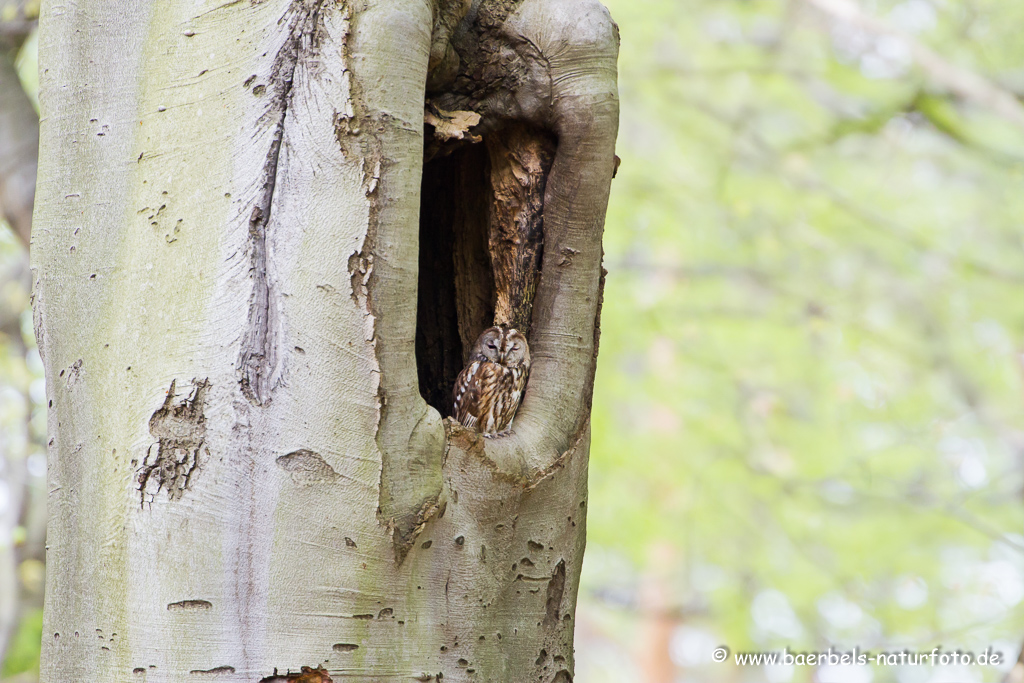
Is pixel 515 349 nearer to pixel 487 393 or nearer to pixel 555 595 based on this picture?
pixel 487 393

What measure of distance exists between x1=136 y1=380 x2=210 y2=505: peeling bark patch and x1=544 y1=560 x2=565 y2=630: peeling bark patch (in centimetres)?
93

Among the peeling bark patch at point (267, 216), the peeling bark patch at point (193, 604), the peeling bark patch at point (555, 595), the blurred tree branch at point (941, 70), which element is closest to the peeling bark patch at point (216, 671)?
the peeling bark patch at point (193, 604)

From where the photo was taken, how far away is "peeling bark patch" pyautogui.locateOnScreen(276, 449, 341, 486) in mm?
1559

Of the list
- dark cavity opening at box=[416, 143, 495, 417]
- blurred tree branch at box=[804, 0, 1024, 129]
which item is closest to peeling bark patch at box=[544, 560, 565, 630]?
dark cavity opening at box=[416, 143, 495, 417]

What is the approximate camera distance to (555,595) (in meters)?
2.05

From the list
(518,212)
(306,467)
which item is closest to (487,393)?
(518,212)

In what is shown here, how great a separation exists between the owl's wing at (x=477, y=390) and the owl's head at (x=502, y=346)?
0.03m

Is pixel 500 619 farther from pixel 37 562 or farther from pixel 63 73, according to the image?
pixel 37 562

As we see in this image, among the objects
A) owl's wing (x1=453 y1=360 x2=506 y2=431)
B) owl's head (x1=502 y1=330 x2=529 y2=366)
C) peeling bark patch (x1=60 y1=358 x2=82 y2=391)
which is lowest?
peeling bark patch (x1=60 y1=358 x2=82 y2=391)

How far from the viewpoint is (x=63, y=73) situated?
1893 mm

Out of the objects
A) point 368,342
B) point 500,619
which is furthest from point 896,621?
point 368,342

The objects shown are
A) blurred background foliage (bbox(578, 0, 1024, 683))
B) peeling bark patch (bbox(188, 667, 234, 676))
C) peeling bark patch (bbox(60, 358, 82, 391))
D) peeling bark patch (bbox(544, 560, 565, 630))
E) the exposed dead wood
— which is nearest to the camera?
peeling bark patch (bbox(188, 667, 234, 676))

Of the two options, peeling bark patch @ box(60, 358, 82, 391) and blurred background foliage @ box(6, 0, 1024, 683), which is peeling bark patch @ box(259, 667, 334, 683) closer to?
peeling bark patch @ box(60, 358, 82, 391)

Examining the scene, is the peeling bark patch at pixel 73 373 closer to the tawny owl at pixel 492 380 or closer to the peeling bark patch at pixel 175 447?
the peeling bark patch at pixel 175 447
